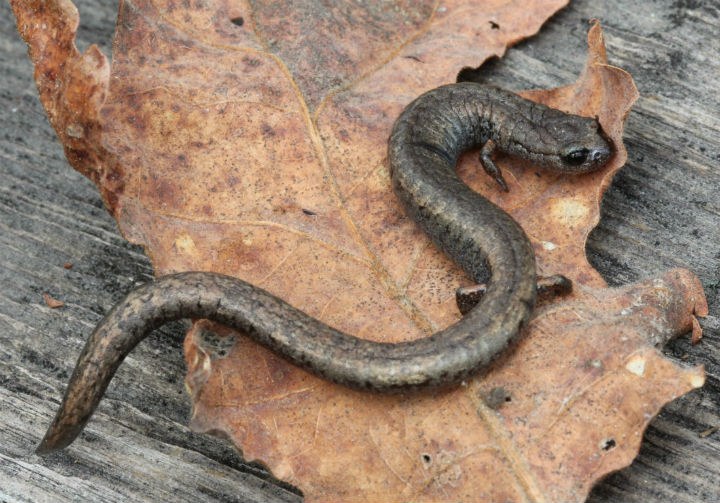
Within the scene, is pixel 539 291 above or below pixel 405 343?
above

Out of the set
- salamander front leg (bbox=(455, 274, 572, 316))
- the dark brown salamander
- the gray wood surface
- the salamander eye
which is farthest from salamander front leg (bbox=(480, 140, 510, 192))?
salamander front leg (bbox=(455, 274, 572, 316))

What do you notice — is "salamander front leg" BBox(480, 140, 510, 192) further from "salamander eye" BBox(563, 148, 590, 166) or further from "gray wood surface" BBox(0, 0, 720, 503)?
"gray wood surface" BBox(0, 0, 720, 503)

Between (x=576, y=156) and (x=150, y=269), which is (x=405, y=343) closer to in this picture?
(x=576, y=156)

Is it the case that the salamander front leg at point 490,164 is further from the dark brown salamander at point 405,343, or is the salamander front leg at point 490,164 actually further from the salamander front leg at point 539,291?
the salamander front leg at point 539,291

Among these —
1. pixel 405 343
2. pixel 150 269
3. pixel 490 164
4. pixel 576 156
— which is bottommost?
pixel 150 269

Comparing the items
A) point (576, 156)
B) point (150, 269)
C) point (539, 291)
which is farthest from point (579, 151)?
point (150, 269)
